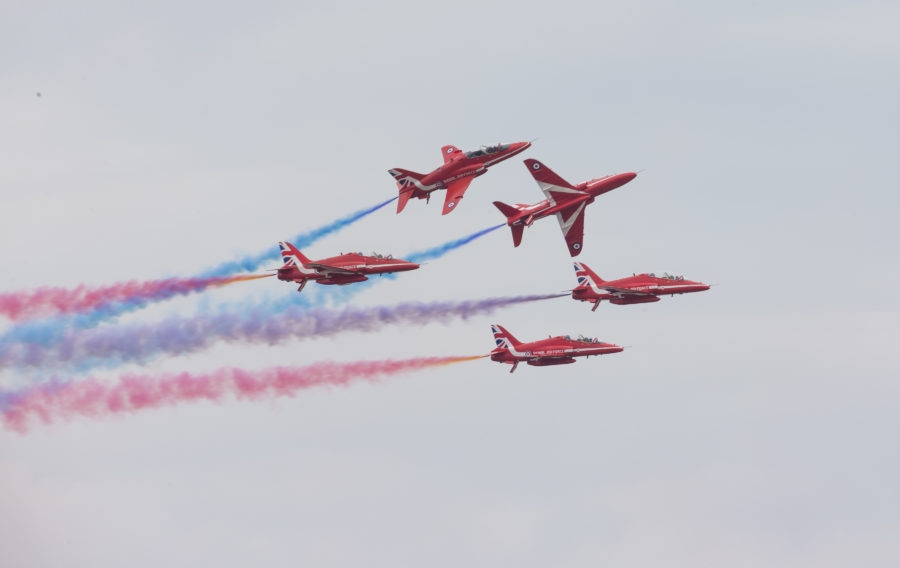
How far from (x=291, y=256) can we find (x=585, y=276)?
2154 cm

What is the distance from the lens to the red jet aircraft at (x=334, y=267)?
252ft

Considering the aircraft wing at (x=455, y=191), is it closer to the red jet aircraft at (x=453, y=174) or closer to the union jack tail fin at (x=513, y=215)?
the red jet aircraft at (x=453, y=174)

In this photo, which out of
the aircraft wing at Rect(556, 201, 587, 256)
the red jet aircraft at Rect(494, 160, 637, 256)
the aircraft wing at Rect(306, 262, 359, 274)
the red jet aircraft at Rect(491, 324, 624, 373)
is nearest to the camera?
the aircraft wing at Rect(306, 262, 359, 274)

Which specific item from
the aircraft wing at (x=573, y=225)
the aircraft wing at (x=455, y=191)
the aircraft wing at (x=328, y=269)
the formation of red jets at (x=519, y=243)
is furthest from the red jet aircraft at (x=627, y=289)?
the aircraft wing at (x=328, y=269)

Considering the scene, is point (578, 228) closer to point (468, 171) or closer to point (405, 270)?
point (468, 171)

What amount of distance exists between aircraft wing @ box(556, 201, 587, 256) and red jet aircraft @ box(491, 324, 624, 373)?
307 inches

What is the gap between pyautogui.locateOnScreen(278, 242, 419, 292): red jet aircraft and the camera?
252ft

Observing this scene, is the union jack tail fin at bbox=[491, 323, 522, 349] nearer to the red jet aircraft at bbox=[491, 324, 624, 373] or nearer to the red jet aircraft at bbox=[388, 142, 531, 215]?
the red jet aircraft at bbox=[491, 324, 624, 373]

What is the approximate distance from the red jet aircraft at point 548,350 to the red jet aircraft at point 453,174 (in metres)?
10.6

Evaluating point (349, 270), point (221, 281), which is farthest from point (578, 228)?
point (221, 281)

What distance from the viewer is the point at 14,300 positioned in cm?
7588

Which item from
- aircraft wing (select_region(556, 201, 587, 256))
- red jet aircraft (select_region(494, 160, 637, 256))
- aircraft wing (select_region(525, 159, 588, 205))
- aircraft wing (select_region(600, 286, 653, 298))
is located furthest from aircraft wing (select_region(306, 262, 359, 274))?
aircraft wing (select_region(600, 286, 653, 298))

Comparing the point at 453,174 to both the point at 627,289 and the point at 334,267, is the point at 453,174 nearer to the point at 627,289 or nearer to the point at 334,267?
the point at 334,267

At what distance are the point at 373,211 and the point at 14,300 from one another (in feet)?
82.2
